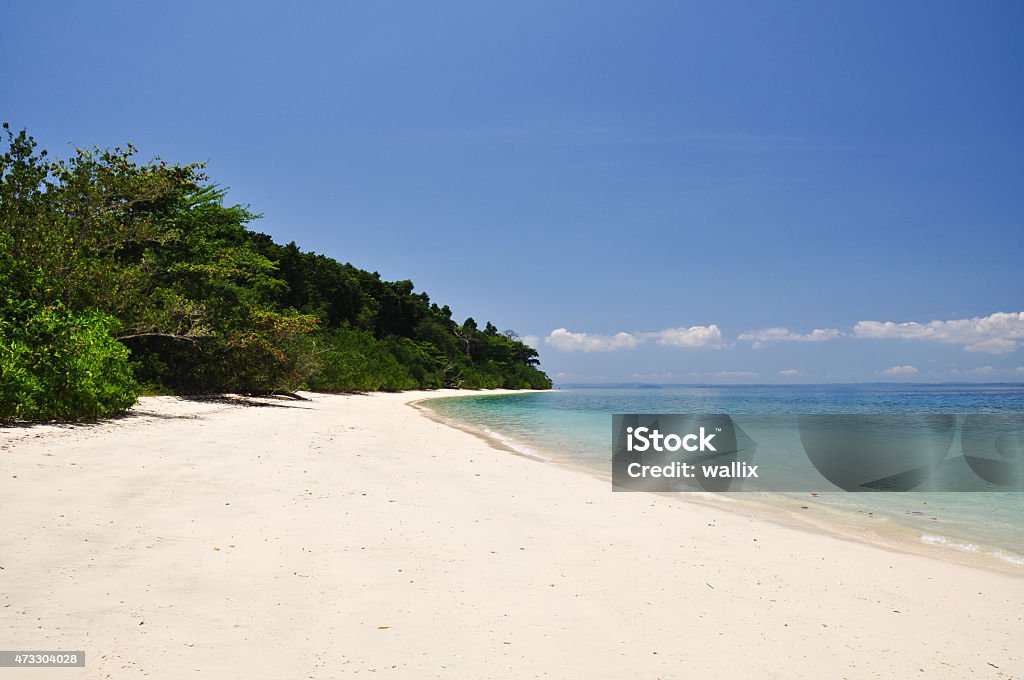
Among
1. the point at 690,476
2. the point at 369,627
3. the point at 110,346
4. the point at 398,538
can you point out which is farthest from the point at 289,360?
the point at 369,627

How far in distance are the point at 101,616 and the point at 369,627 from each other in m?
1.43

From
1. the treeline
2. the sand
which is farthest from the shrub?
the sand

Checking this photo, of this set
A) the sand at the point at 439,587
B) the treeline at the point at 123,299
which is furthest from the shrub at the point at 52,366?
the sand at the point at 439,587

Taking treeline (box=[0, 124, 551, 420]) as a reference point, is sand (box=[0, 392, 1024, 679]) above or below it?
below

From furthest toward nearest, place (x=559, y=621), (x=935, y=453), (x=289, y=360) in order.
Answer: (x=289, y=360)
(x=935, y=453)
(x=559, y=621)

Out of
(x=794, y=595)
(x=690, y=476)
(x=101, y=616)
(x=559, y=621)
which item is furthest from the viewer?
(x=690, y=476)

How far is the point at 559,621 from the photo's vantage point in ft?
11.8

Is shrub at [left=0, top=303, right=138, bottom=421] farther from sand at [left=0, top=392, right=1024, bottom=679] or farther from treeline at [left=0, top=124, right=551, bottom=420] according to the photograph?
sand at [left=0, top=392, right=1024, bottom=679]

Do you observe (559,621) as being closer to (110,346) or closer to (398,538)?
(398,538)

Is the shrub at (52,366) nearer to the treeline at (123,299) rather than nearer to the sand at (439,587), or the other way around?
the treeline at (123,299)

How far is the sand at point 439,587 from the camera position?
121 inches

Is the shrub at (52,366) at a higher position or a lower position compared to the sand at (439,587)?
higher

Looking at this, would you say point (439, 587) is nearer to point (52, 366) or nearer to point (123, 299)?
point (52, 366)

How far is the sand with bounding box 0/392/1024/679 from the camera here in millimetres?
3072
